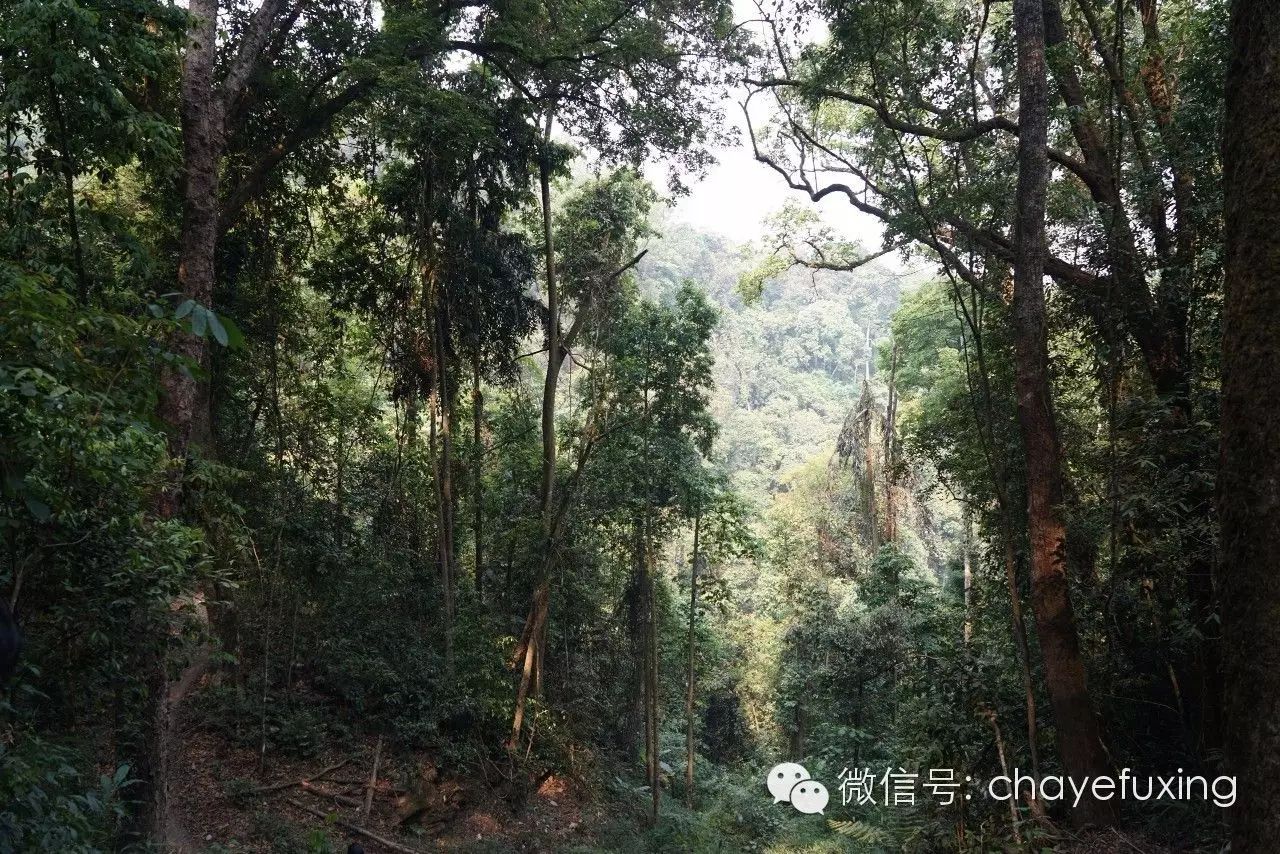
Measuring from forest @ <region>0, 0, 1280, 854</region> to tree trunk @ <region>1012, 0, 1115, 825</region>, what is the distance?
33 mm

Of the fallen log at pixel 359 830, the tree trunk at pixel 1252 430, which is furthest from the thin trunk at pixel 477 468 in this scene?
the tree trunk at pixel 1252 430

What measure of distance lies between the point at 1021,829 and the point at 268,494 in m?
9.24

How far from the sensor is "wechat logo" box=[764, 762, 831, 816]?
1427 centimetres

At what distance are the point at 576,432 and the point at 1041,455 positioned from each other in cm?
824

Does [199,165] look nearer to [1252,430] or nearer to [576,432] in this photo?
[1252,430]

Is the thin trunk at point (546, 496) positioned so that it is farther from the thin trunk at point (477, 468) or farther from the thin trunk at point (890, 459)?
the thin trunk at point (890, 459)

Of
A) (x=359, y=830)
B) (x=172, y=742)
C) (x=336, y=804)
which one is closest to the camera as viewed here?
(x=172, y=742)

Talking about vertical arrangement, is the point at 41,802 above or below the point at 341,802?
above

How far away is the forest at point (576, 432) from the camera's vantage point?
3.65 m

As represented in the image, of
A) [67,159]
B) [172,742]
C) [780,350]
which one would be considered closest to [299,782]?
[172,742]

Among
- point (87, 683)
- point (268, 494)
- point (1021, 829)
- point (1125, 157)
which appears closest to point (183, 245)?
point (87, 683)

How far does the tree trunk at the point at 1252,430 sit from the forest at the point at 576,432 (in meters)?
0.01

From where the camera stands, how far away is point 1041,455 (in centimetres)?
587

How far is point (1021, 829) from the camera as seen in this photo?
5.64m
